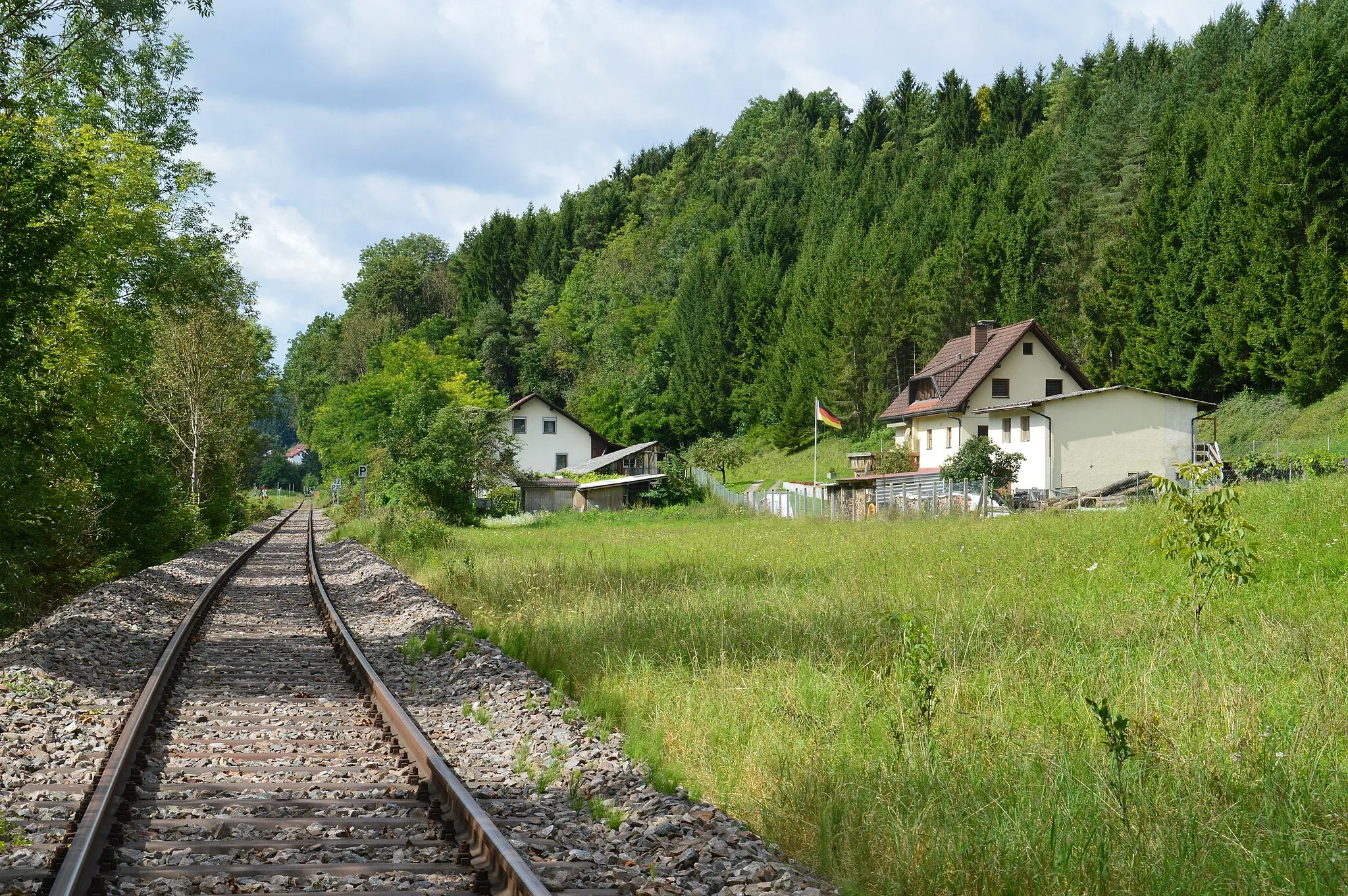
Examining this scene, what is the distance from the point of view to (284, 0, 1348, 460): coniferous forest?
159 feet

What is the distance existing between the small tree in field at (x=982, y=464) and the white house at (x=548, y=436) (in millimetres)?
40784

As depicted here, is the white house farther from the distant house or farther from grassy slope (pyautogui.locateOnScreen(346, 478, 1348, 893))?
grassy slope (pyautogui.locateOnScreen(346, 478, 1348, 893))

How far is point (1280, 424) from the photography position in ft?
146

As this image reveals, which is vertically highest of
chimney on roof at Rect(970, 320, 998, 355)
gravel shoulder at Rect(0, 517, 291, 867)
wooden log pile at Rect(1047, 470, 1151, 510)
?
chimney on roof at Rect(970, 320, 998, 355)

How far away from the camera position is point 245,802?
20.5 feet

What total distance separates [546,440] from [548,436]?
1.10 ft

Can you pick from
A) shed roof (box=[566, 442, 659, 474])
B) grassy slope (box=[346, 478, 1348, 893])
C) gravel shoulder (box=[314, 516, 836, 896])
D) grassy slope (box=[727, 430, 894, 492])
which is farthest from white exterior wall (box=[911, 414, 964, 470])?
gravel shoulder (box=[314, 516, 836, 896])

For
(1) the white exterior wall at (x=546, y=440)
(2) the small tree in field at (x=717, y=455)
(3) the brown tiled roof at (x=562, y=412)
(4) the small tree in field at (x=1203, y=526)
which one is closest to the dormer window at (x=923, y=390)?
(2) the small tree in field at (x=717, y=455)

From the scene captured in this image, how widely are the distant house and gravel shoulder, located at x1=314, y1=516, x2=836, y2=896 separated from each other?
3689 cm

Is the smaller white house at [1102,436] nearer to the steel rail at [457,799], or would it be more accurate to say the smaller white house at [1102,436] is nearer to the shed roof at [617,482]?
the shed roof at [617,482]

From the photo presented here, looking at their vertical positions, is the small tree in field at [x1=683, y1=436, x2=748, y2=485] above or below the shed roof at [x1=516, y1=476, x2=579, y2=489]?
above

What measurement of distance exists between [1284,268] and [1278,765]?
47.1m

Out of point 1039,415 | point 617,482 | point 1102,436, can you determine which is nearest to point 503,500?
point 617,482

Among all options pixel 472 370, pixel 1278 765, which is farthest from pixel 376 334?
pixel 1278 765
